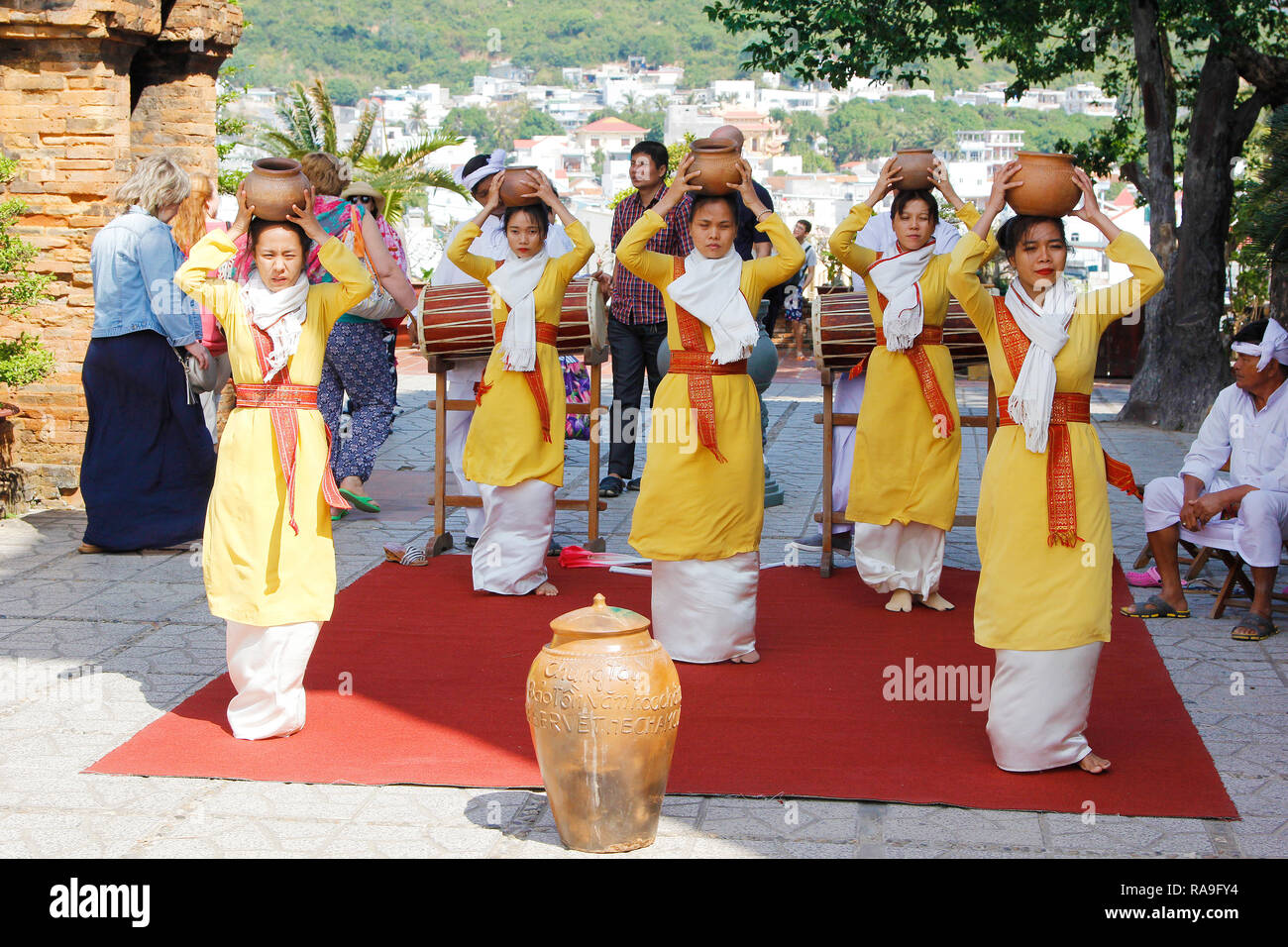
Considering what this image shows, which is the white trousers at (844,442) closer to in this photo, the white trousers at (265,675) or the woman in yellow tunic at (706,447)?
the woman in yellow tunic at (706,447)

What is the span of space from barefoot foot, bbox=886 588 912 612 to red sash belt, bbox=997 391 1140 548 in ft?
6.59

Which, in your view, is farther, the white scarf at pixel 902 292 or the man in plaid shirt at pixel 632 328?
the man in plaid shirt at pixel 632 328

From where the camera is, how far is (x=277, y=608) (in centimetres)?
475

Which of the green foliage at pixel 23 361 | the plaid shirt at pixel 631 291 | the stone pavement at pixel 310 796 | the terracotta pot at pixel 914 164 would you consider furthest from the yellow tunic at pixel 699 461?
the green foliage at pixel 23 361

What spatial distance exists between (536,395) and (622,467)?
264cm

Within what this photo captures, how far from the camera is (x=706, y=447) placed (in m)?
5.64

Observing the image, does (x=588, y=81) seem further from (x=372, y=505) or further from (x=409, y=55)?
(x=372, y=505)

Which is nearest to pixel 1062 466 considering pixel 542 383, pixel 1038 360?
pixel 1038 360

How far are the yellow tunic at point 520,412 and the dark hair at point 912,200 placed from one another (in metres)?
1.37

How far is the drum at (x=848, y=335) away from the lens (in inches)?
273

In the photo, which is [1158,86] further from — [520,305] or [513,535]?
[513,535]

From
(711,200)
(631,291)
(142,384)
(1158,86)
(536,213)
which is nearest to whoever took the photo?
(711,200)

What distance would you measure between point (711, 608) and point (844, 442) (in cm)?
203

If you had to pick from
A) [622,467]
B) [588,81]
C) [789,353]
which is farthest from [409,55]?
[622,467]
